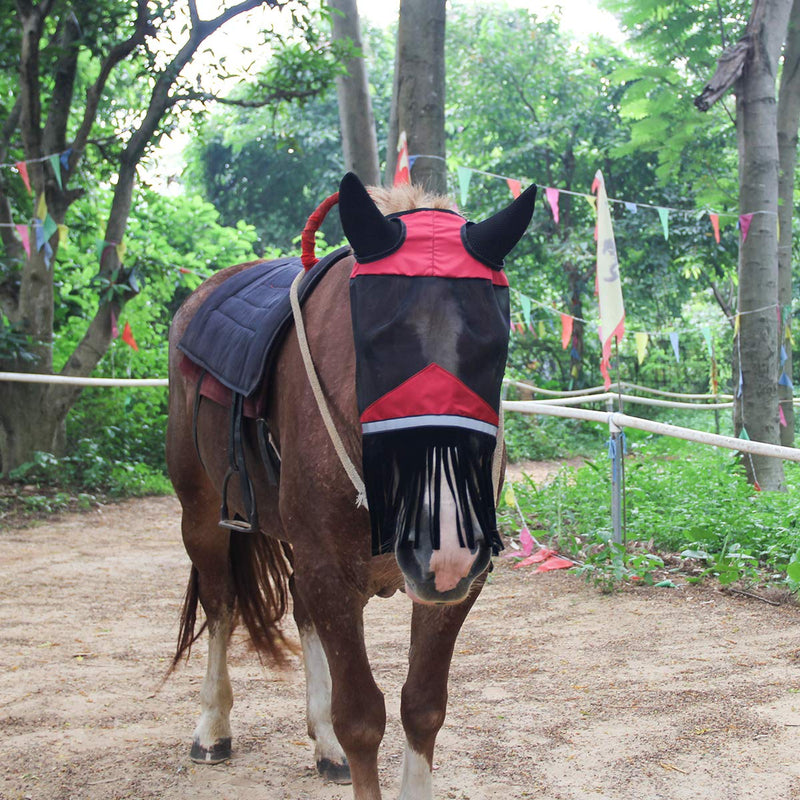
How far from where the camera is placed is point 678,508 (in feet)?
18.3

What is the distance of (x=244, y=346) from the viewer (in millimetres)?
2607

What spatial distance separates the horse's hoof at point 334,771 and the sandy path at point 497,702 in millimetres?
44

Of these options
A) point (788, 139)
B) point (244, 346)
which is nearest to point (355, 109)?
point (788, 139)

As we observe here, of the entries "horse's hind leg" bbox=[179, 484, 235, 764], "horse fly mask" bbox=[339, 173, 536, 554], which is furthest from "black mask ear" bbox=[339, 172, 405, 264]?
"horse's hind leg" bbox=[179, 484, 235, 764]

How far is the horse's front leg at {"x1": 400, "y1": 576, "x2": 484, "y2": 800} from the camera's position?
2.21m

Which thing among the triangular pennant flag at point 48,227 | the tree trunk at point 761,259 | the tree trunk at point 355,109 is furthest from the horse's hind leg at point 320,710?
the triangular pennant flag at point 48,227

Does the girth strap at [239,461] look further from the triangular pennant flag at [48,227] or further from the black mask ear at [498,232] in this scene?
the triangular pennant flag at [48,227]

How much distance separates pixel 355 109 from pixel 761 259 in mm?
3688

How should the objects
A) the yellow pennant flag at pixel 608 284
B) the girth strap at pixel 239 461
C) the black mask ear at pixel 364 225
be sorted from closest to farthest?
the black mask ear at pixel 364 225 → the girth strap at pixel 239 461 → the yellow pennant flag at pixel 608 284

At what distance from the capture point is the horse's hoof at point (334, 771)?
2.71 meters

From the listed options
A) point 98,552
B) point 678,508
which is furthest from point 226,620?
point 98,552

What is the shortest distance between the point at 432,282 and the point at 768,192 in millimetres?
5749

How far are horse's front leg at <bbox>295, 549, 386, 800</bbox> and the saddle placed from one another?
44 centimetres

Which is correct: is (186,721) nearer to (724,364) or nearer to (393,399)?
(393,399)
